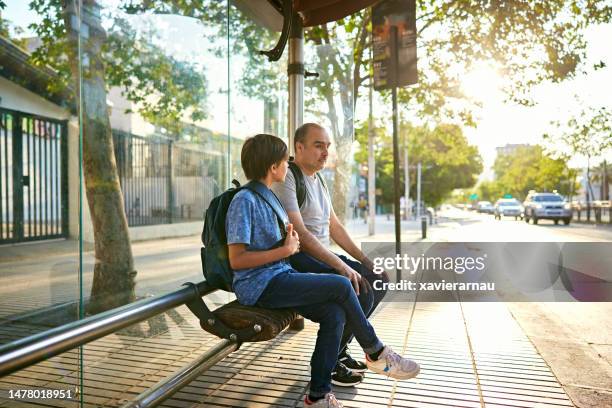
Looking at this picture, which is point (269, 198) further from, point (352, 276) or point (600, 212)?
point (600, 212)

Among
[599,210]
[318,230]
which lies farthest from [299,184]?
[599,210]

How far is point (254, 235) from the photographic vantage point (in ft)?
9.63

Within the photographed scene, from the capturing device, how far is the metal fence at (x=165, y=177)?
464cm

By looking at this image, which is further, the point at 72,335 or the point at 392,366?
the point at 392,366

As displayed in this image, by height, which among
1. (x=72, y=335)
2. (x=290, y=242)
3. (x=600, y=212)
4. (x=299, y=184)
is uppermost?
(x=299, y=184)

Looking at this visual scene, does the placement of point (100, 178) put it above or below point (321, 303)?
above

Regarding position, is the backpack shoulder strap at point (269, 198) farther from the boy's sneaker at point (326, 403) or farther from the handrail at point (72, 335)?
the boy's sneaker at point (326, 403)

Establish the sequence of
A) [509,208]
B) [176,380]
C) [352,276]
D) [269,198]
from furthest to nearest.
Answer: [509,208], [352,276], [269,198], [176,380]

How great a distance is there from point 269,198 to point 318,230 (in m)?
0.79

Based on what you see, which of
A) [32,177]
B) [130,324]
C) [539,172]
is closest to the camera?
[130,324]

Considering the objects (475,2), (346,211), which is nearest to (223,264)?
(346,211)

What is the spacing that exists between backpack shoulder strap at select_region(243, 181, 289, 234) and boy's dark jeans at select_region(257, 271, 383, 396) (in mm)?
301

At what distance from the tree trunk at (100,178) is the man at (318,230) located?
1.45 meters

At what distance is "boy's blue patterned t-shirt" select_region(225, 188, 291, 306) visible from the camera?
2.86m
